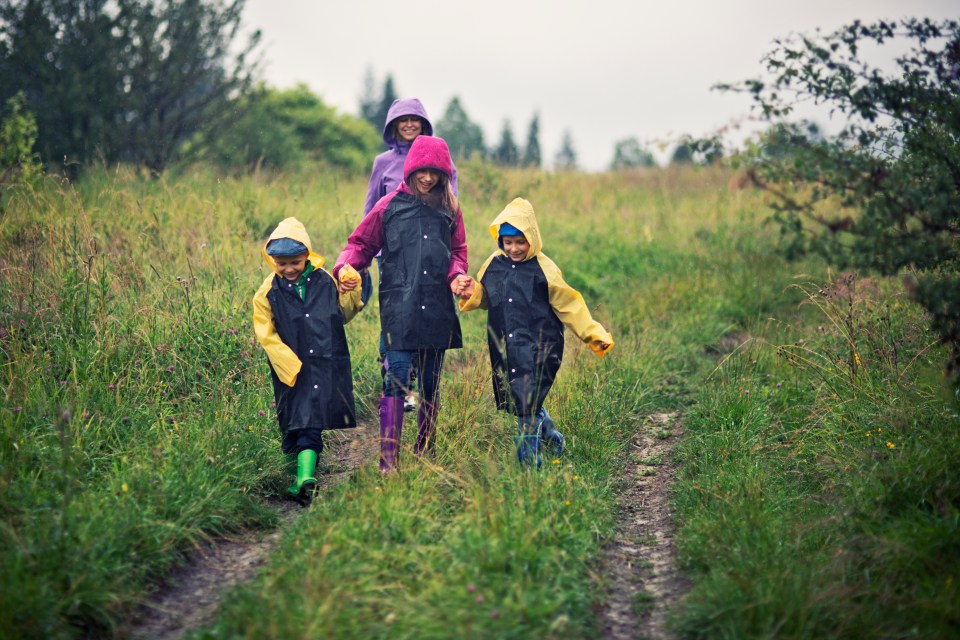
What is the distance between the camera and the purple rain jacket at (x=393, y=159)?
586 centimetres

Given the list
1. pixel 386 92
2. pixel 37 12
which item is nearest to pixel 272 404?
pixel 37 12

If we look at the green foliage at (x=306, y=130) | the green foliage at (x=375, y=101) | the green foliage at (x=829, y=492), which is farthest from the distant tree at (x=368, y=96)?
the green foliage at (x=829, y=492)

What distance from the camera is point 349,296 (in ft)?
15.4

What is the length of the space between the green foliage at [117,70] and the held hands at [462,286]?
8.19 m

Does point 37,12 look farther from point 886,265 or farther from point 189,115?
point 886,265

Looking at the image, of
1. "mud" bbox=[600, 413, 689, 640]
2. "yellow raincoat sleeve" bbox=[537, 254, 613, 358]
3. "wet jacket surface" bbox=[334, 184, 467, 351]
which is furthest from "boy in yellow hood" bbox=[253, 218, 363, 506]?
"mud" bbox=[600, 413, 689, 640]

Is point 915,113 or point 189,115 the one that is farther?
point 189,115

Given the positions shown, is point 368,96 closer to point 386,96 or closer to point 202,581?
point 386,96

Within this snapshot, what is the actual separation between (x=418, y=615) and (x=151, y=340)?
10.7ft

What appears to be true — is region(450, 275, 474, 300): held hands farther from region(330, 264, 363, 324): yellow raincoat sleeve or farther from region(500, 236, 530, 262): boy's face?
region(330, 264, 363, 324): yellow raincoat sleeve

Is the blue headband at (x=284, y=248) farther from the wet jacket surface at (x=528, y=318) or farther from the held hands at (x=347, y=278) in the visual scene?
the wet jacket surface at (x=528, y=318)

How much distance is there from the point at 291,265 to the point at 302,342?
468 millimetres

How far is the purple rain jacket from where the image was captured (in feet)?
19.2

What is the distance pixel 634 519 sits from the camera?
442 centimetres
